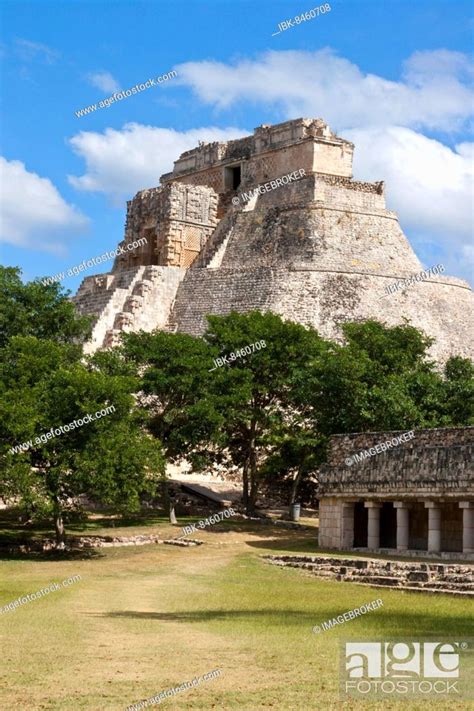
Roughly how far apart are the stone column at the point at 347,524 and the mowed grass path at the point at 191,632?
352 centimetres

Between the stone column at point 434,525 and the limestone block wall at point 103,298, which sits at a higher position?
the limestone block wall at point 103,298

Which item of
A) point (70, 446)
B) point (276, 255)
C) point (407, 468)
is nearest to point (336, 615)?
point (407, 468)

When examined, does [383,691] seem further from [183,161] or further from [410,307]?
[183,161]

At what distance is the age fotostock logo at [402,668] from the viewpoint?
13887 millimetres

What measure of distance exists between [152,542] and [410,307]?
27.3 meters

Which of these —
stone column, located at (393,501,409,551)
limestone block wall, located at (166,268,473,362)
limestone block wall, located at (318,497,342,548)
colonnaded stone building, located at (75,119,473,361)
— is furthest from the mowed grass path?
colonnaded stone building, located at (75,119,473,361)

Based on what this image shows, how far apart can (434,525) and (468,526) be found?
1.22 meters

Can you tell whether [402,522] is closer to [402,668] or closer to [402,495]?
[402,495]

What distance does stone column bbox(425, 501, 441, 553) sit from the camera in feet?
100

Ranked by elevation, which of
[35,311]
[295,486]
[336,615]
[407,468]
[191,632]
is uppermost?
[35,311]

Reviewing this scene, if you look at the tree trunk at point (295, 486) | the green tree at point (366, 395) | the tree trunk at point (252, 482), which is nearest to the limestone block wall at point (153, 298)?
the tree trunk at point (252, 482)

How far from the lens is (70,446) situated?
34.9m

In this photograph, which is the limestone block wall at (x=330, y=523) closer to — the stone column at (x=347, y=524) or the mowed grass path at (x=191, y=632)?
the stone column at (x=347, y=524)

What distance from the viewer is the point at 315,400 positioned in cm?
4091
